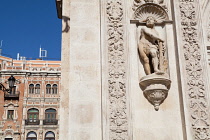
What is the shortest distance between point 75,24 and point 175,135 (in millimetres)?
5295

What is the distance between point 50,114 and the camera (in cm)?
6400

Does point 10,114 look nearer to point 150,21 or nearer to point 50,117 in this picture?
point 50,117

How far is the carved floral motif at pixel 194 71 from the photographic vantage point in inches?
388

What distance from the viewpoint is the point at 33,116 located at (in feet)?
209

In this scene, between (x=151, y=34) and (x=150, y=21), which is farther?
(x=150, y=21)

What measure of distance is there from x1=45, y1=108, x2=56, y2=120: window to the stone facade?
2134 inches

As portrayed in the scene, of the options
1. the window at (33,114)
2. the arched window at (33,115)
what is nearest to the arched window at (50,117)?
the arched window at (33,115)

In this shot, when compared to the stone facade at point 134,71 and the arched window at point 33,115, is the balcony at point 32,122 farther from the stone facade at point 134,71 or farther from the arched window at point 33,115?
the stone facade at point 134,71

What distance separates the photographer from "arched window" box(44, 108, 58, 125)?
62188 millimetres

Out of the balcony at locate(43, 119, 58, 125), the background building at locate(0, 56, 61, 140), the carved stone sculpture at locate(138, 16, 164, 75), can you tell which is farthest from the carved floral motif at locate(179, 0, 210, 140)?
the balcony at locate(43, 119, 58, 125)

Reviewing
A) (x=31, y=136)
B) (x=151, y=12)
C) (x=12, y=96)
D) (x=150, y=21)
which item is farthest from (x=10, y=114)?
(x=150, y=21)

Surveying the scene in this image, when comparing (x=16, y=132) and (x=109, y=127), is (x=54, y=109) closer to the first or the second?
(x=16, y=132)

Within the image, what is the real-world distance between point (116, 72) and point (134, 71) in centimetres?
72

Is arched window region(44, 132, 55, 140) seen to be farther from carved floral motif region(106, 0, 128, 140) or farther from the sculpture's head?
the sculpture's head
